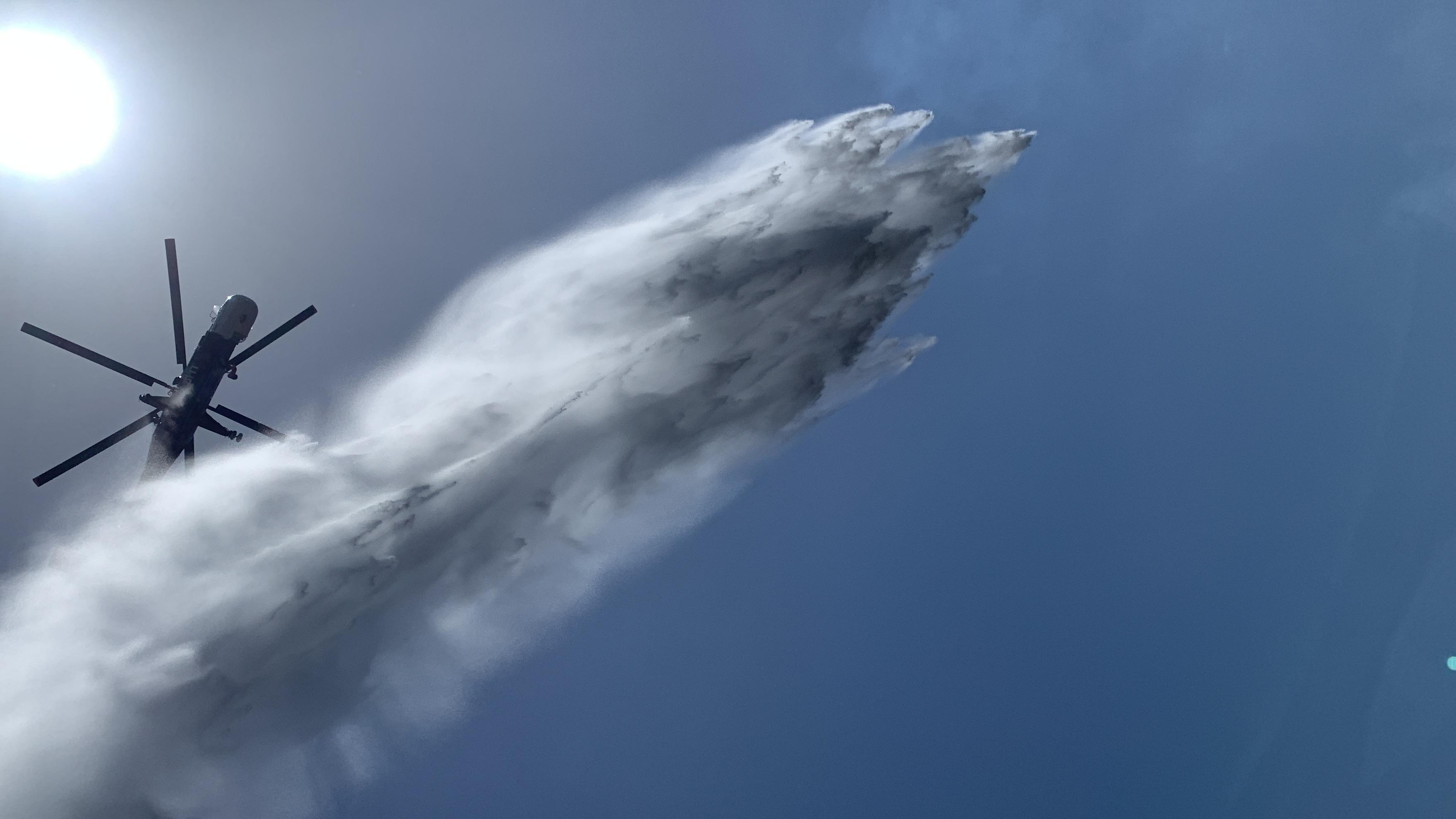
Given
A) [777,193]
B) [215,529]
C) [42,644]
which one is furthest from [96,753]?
[777,193]

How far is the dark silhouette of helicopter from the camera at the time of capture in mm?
38406

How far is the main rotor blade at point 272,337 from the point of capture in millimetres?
38844

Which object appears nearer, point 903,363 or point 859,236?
point 859,236

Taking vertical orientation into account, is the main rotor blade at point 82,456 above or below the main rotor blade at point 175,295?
below

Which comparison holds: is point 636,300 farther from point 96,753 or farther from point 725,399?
point 96,753

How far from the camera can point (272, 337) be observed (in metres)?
39.5

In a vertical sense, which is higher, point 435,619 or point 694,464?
point 694,464

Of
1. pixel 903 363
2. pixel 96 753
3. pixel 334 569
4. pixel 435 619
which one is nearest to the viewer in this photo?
pixel 96 753

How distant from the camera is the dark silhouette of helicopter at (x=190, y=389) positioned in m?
38.4

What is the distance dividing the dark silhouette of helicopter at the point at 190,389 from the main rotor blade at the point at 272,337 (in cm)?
3

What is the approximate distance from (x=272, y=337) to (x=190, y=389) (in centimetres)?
424

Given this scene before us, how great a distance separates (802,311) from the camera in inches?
1515

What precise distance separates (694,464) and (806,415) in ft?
18.7

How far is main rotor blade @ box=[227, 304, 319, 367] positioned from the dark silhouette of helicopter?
3 cm
